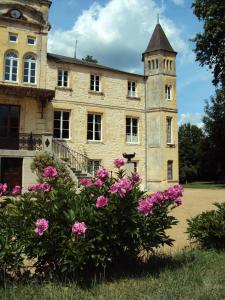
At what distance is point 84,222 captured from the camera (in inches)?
185

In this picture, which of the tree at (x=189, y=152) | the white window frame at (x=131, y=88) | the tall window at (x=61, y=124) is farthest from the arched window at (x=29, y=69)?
the tree at (x=189, y=152)

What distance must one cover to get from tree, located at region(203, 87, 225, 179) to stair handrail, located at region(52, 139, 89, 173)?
73.9 ft

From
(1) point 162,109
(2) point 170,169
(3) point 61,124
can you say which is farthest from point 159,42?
(3) point 61,124

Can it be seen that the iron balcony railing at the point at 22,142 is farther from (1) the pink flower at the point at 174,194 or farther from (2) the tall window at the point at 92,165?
(1) the pink flower at the point at 174,194

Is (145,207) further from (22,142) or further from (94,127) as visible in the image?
(94,127)

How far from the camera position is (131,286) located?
4816 mm

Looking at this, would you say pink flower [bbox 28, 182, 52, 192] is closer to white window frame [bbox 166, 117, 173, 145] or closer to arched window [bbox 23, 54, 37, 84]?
arched window [bbox 23, 54, 37, 84]

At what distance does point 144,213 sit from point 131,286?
98 cm

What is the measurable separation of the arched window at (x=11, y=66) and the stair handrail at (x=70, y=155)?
462 cm

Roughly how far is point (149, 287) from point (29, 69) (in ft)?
65.3

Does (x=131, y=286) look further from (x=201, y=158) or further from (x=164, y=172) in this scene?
(x=201, y=158)

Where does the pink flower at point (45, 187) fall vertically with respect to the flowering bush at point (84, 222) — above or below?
above

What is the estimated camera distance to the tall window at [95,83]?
1001 inches

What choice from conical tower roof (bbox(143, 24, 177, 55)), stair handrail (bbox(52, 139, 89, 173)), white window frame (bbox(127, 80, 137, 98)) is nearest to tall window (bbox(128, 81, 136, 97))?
white window frame (bbox(127, 80, 137, 98))
